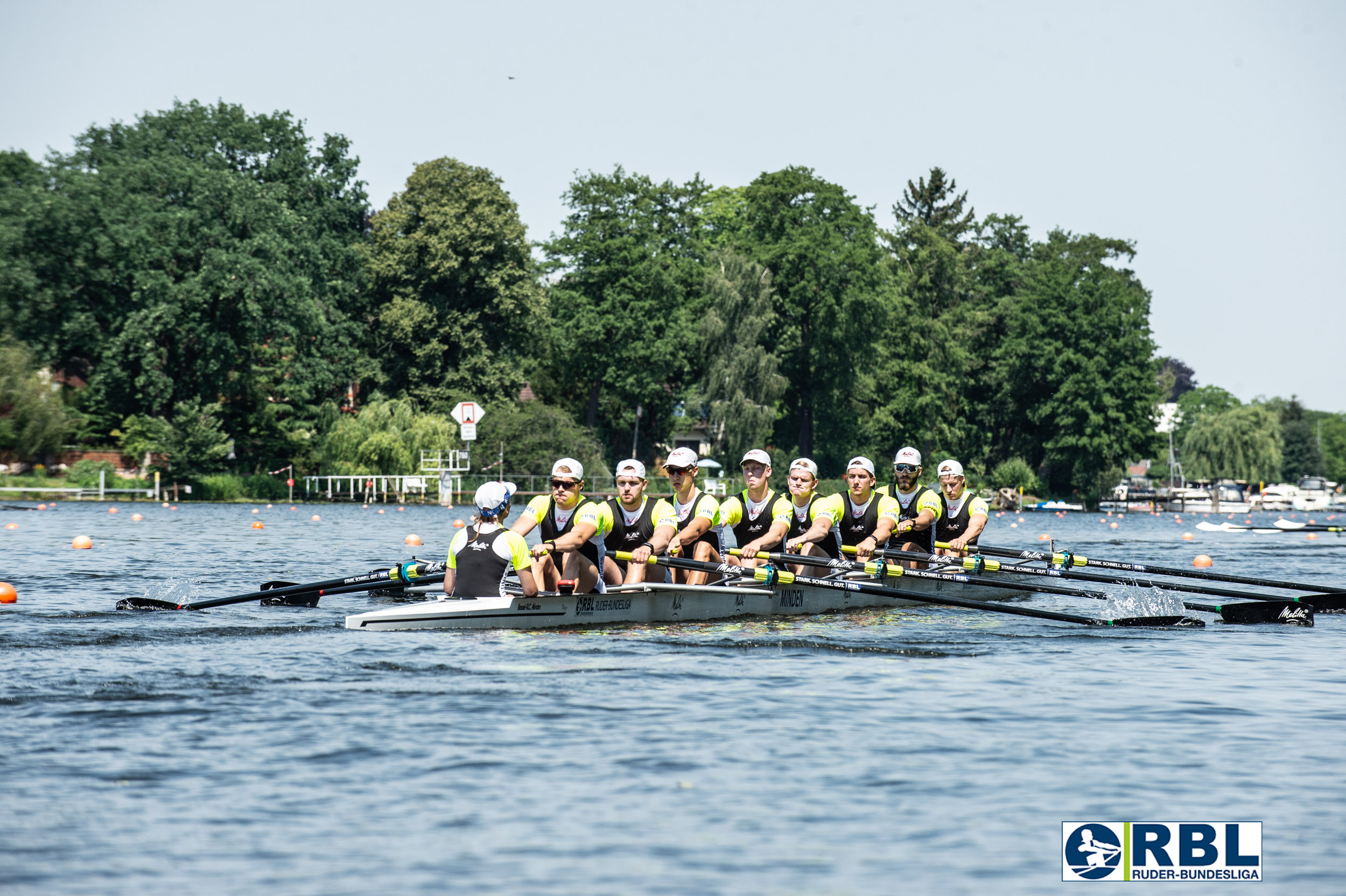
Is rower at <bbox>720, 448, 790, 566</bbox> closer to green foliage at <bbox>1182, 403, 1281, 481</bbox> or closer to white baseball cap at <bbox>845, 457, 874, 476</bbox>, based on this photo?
white baseball cap at <bbox>845, 457, 874, 476</bbox>

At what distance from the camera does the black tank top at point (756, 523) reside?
14906 mm

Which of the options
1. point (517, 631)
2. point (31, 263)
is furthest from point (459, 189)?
point (517, 631)

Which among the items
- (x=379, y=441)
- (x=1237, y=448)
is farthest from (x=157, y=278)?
(x=1237, y=448)

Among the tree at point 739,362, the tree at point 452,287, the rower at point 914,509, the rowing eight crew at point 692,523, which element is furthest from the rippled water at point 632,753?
the tree at point 452,287

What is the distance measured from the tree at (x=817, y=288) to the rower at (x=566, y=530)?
53281mm

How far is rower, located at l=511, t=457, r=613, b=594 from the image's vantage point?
40.7 ft

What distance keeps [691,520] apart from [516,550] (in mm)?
2811

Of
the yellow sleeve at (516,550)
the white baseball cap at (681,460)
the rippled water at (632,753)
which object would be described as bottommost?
the rippled water at (632,753)

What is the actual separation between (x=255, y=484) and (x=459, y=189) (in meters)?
18.2

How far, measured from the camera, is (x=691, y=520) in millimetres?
14258

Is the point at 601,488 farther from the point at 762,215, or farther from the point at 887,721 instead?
the point at 887,721

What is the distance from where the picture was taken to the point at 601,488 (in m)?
60.1

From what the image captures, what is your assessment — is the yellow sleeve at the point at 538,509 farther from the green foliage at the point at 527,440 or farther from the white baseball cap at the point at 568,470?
A: the green foliage at the point at 527,440

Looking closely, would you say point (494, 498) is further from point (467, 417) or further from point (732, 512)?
point (467, 417)
